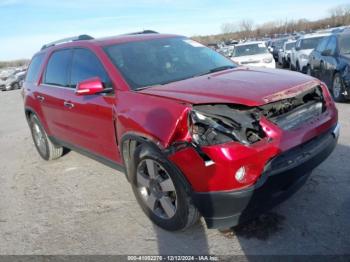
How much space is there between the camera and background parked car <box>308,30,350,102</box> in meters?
8.20

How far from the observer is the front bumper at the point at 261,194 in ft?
9.66

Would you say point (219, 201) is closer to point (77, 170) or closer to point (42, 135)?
point (77, 170)

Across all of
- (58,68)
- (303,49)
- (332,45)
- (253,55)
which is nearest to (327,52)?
(332,45)

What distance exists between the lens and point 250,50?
47.5ft

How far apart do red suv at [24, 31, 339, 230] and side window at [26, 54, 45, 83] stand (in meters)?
1.44

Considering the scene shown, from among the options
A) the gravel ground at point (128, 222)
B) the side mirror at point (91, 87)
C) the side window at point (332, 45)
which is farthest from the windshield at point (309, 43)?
the side mirror at point (91, 87)

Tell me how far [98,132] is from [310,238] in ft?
7.98

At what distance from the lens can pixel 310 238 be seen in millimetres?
3219

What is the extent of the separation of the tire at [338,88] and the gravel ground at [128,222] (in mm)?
3243

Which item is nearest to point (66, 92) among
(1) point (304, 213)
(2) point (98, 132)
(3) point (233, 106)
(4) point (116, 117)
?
(2) point (98, 132)

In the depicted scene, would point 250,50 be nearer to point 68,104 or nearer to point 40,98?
point 40,98

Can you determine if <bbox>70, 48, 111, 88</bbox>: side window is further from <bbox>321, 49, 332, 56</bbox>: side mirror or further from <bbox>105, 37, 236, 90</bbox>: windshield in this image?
<bbox>321, 49, 332, 56</bbox>: side mirror

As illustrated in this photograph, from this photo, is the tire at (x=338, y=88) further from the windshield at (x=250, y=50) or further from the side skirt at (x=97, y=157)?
the side skirt at (x=97, y=157)

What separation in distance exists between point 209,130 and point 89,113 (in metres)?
1.81
